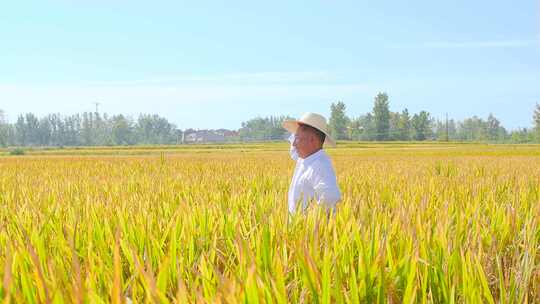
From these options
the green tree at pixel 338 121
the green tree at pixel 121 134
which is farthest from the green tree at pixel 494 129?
the green tree at pixel 121 134

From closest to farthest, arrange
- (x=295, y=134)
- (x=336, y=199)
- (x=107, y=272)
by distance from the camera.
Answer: (x=107, y=272)
(x=336, y=199)
(x=295, y=134)

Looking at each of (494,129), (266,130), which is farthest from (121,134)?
(494,129)

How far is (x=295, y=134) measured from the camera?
4301 millimetres

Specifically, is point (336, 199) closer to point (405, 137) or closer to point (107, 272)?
point (107, 272)

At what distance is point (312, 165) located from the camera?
4027 mm

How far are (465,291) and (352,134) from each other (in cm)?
11354

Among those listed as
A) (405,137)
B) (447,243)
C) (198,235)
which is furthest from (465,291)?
(405,137)

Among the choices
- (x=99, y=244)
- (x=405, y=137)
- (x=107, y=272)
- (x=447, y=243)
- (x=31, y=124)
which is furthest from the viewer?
(x=31, y=124)

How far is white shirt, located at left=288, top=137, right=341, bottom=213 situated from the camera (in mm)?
3848

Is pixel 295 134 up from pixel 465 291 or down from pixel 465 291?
up

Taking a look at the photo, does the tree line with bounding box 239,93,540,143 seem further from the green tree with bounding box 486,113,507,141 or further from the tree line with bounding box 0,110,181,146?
the tree line with bounding box 0,110,181,146

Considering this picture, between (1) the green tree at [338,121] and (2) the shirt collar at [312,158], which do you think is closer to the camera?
(2) the shirt collar at [312,158]

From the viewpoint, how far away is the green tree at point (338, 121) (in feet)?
372

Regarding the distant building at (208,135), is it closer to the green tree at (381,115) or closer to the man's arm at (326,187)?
the green tree at (381,115)
